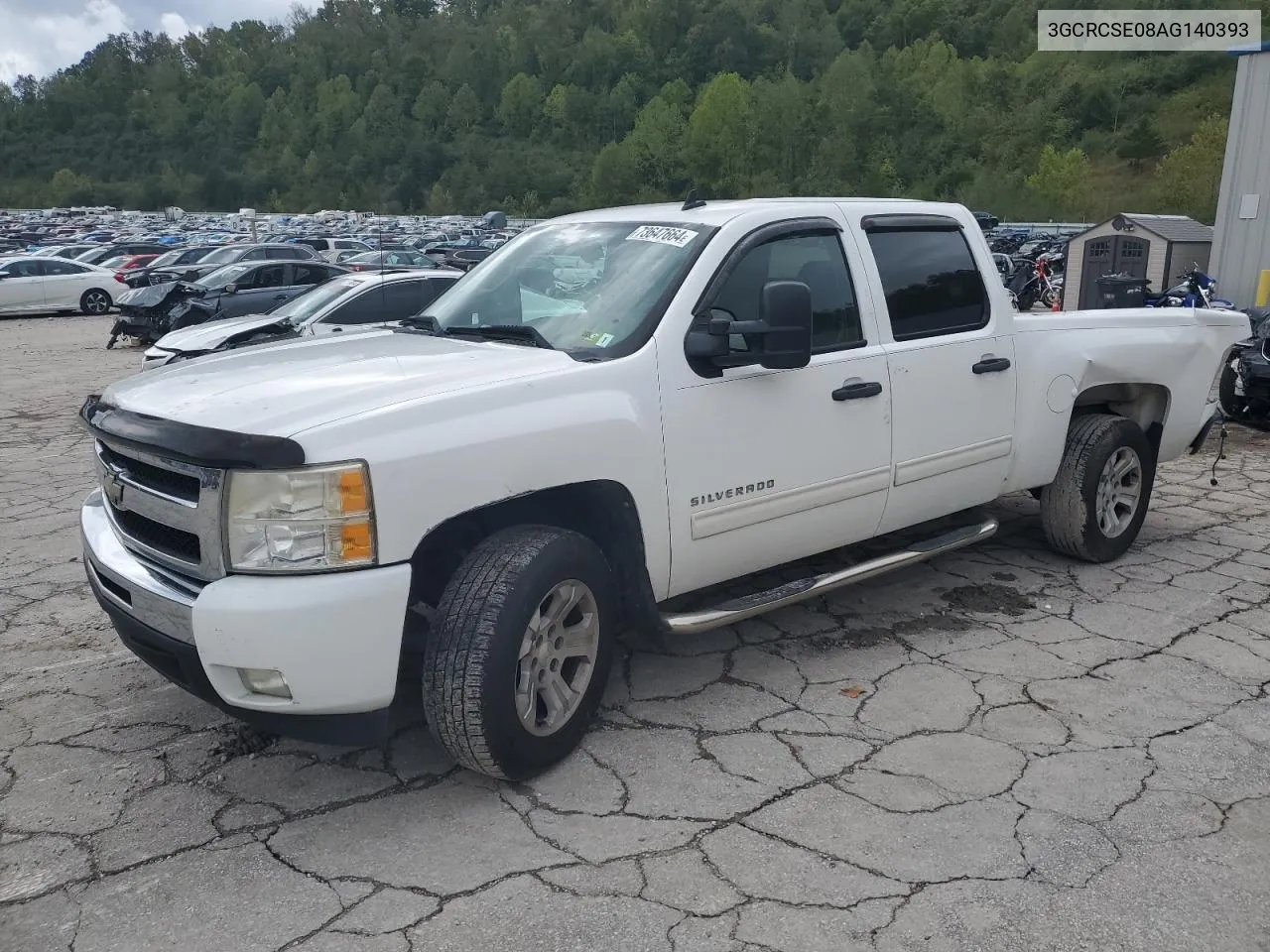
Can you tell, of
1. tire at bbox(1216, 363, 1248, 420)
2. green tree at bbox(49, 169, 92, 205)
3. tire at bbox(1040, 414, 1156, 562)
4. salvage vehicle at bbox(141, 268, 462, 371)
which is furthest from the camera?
green tree at bbox(49, 169, 92, 205)

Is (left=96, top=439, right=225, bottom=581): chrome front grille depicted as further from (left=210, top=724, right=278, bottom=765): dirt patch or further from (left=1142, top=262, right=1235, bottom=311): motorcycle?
(left=1142, top=262, right=1235, bottom=311): motorcycle

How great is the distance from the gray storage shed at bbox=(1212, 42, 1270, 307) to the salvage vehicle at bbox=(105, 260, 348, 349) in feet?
41.4

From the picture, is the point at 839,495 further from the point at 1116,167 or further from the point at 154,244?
the point at 1116,167

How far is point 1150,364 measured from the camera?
18.0ft

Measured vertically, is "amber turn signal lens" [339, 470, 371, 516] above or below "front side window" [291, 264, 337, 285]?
above

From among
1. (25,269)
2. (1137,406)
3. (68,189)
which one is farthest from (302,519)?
(68,189)

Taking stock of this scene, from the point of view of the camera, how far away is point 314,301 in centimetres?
1123

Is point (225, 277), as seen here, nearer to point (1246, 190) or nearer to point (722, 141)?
point (1246, 190)

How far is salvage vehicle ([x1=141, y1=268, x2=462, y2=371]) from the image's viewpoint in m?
10.6

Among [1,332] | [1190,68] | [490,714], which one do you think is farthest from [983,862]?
[1190,68]

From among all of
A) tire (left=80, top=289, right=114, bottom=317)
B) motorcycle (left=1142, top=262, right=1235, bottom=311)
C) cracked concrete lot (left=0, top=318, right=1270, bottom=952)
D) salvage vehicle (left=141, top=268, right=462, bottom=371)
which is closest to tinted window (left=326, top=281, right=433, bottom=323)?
salvage vehicle (left=141, top=268, right=462, bottom=371)

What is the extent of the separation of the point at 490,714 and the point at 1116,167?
105m

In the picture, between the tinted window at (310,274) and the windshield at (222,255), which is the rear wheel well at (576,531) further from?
the windshield at (222,255)

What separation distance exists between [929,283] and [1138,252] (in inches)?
544
